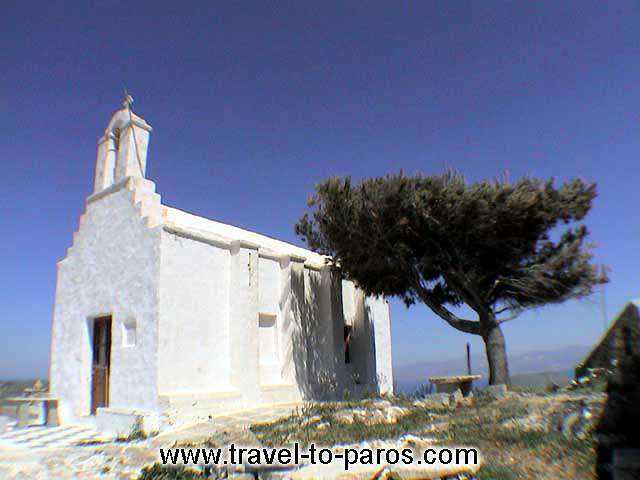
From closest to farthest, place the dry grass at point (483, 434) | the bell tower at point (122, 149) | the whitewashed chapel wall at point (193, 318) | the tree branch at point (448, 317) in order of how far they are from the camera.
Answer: the dry grass at point (483, 434), the whitewashed chapel wall at point (193, 318), the bell tower at point (122, 149), the tree branch at point (448, 317)

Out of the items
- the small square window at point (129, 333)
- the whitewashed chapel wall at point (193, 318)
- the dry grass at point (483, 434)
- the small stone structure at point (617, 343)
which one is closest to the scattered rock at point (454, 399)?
the dry grass at point (483, 434)

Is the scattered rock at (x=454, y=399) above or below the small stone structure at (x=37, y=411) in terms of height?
above

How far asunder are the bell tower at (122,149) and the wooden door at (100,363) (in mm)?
3798

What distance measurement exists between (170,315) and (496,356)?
861 cm

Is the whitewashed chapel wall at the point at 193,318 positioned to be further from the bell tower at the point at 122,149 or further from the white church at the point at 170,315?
the bell tower at the point at 122,149

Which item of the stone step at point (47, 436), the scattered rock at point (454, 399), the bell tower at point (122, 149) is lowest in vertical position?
the stone step at point (47, 436)

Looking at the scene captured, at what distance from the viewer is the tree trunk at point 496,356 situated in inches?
550

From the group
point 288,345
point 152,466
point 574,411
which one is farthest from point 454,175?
point 152,466

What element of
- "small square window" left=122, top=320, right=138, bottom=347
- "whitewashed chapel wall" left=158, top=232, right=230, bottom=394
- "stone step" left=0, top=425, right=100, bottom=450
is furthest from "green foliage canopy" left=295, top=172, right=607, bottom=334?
"stone step" left=0, top=425, right=100, bottom=450

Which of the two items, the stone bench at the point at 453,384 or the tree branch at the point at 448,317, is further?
the tree branch at the point at 448,317

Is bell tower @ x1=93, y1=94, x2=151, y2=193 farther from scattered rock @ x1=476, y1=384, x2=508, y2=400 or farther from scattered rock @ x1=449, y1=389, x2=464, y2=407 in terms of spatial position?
scattered rock @ x1=476, y1=384, x2=508, y2=400

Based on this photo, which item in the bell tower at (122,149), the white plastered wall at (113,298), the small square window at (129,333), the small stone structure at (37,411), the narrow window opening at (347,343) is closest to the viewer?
the white plastered wall at (113,298)

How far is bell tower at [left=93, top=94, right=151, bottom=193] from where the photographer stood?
13.8 meters

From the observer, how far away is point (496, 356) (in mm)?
14078
